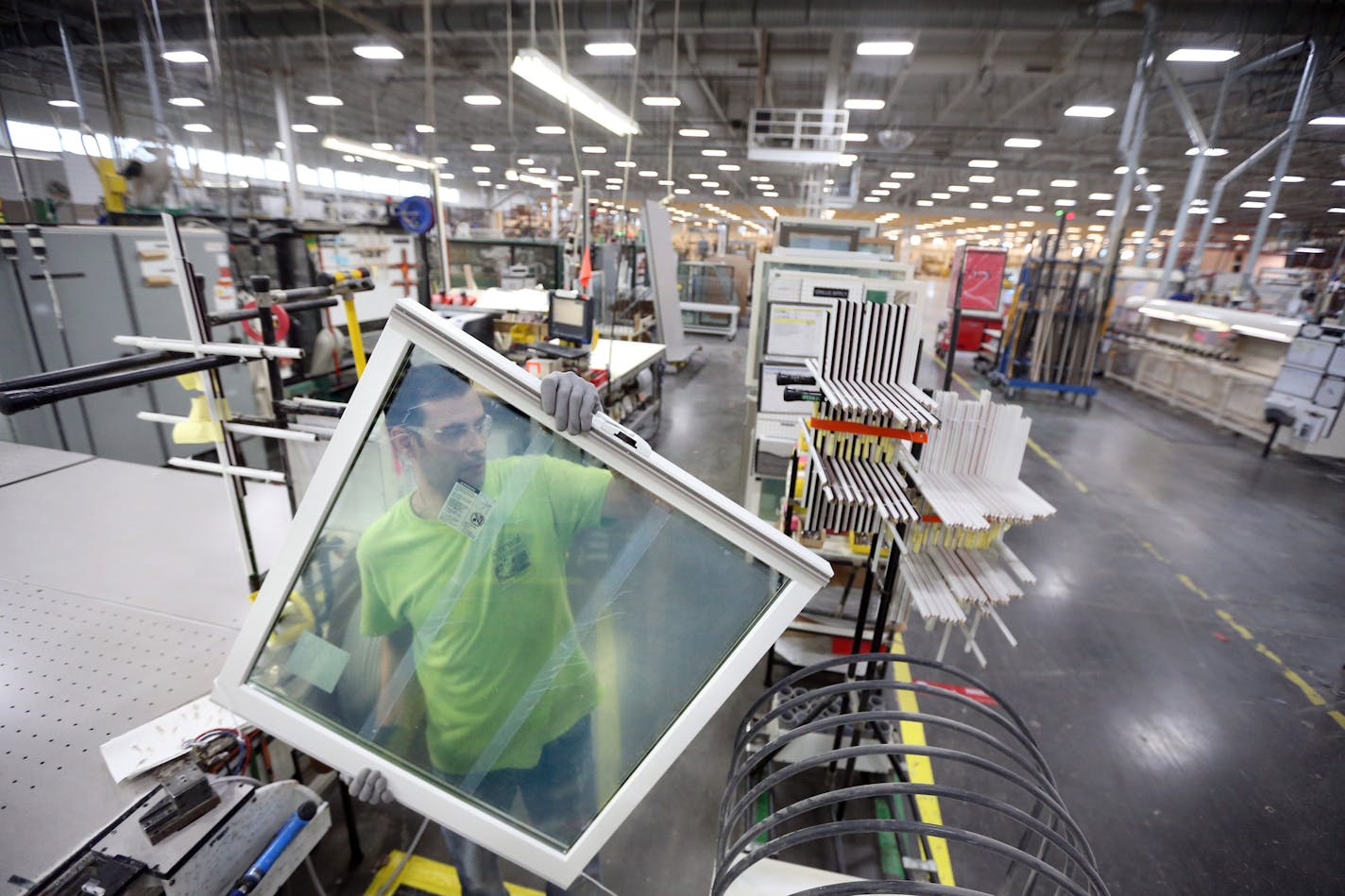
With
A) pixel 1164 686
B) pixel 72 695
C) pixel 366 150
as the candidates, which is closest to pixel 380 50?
pixel 366 150

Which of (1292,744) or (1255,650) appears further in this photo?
(1255,650)

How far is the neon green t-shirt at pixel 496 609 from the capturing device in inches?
43.4

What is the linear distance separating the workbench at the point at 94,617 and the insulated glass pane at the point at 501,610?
0.67 meters

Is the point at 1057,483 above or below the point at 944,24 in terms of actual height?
below

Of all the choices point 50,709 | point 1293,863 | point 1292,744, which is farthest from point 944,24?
point 50,709

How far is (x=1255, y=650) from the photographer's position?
371cm

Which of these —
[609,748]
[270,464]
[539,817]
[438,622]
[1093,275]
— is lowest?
[270,464]

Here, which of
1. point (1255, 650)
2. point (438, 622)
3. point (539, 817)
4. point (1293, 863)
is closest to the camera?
point (438, 622)

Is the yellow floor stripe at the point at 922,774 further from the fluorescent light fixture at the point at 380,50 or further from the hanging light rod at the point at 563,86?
the fluorescent light fixture at the point at 380,50

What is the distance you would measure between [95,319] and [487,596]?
455 centimetres

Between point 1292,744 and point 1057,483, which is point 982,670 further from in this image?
point 1057,483

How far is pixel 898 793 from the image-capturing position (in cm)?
113

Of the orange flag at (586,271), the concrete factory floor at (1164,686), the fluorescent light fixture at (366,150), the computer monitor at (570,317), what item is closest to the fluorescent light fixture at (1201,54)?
the concrete factory floor at (1164,686)

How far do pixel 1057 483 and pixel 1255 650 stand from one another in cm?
254
